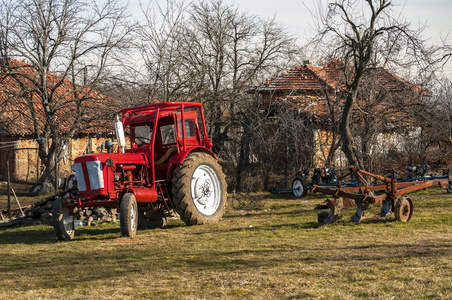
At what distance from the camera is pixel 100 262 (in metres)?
6.70

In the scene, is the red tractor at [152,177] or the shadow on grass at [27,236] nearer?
the red tractor at [152,177]

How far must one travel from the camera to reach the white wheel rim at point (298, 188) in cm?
1544

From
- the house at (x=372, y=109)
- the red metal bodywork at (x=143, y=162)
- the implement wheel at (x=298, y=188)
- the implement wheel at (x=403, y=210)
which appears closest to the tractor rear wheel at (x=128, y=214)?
the red metal bodywork at (x=143, y=162)

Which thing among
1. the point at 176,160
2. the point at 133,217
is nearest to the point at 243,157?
the point at 176,160

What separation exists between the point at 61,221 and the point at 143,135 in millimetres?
2559

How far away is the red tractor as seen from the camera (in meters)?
8.38

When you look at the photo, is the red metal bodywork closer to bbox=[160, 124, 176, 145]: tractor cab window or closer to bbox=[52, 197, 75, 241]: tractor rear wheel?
bbox=[160, 124, 176, 145]: tractor cab window

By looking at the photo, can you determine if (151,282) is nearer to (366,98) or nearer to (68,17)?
(366,98)

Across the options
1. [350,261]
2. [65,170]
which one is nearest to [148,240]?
[350,261]

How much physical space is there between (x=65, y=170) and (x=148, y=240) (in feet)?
59.7

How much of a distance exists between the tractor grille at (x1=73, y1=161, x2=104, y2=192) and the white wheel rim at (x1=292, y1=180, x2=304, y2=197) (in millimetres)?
8375

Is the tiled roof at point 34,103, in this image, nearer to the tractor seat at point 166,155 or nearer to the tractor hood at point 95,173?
the tractor seat at point 166,155

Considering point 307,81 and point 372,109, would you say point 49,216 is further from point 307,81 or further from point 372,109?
point 307,81

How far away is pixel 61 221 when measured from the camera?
860 centimetres
